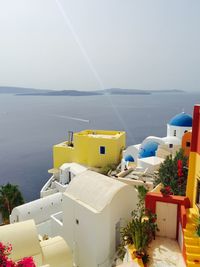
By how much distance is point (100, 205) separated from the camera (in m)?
12.7

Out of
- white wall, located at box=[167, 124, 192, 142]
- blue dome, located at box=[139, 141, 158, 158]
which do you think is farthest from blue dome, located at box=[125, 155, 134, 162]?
white wall, located at box=[167, 124, 192, 142]

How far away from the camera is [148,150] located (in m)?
28.0

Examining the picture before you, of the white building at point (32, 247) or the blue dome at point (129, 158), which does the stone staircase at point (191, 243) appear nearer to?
the white building at point (32, 247)

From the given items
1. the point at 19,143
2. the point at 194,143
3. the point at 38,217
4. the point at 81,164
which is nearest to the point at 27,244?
the point at 194,143

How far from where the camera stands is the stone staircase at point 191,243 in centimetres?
948

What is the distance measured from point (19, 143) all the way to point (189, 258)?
79.0m

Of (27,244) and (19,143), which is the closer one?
(27,244)

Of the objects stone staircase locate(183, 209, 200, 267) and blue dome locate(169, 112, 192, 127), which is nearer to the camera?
stone staircase locate(183, 209, 200, 267)

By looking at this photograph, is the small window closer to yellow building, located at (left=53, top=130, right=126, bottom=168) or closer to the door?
yellow building, located at (left=53, top=130, right=126, bottom=168)

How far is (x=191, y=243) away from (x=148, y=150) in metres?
18.3

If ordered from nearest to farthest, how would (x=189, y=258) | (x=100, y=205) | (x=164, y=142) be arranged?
(x=189, y=258), (x=100, y=205), (x=164, y=142)

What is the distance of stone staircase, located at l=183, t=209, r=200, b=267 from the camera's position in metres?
9.48

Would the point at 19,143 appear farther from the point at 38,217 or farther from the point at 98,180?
the point at 98,180

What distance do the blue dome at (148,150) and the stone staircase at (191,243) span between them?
55.9ft
